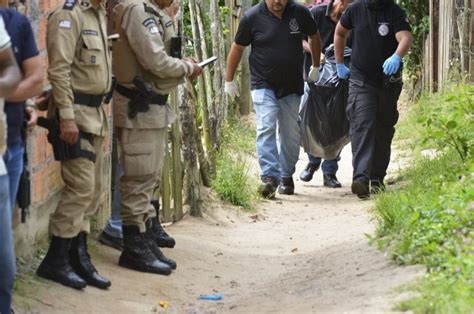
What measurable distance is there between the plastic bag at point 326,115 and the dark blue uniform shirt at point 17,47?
639 centimetres

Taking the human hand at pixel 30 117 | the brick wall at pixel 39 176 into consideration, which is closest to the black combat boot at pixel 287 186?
the brick wall at pixel 39 176

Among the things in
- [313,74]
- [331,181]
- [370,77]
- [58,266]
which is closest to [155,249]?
[58,266]

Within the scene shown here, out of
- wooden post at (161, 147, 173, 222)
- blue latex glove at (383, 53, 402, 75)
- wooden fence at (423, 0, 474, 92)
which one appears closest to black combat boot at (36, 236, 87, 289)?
wooden post at (161, 147, 173, 222)

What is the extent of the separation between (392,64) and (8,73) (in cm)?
582

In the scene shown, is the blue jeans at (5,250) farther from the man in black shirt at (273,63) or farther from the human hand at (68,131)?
the man in black shirt at (273,63)

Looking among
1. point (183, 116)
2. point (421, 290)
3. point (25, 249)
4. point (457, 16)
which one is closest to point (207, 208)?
point (183, 116)

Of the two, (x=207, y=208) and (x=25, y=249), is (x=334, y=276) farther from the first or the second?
(x=207, y=208)

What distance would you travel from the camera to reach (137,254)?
738cm

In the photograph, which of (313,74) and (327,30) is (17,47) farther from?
(327,30)

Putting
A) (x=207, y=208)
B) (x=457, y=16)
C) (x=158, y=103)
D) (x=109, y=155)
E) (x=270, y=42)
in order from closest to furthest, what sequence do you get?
(x=158, y=103) < (x=109, y=155) < (x=207, y=208) < (x=270, y=42) < (x=457, y=16)

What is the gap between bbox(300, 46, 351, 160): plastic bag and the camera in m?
11.6

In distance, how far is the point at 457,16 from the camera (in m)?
14.3

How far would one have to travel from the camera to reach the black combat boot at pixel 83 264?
6.71 meters

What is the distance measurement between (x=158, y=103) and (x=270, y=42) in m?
3.60
